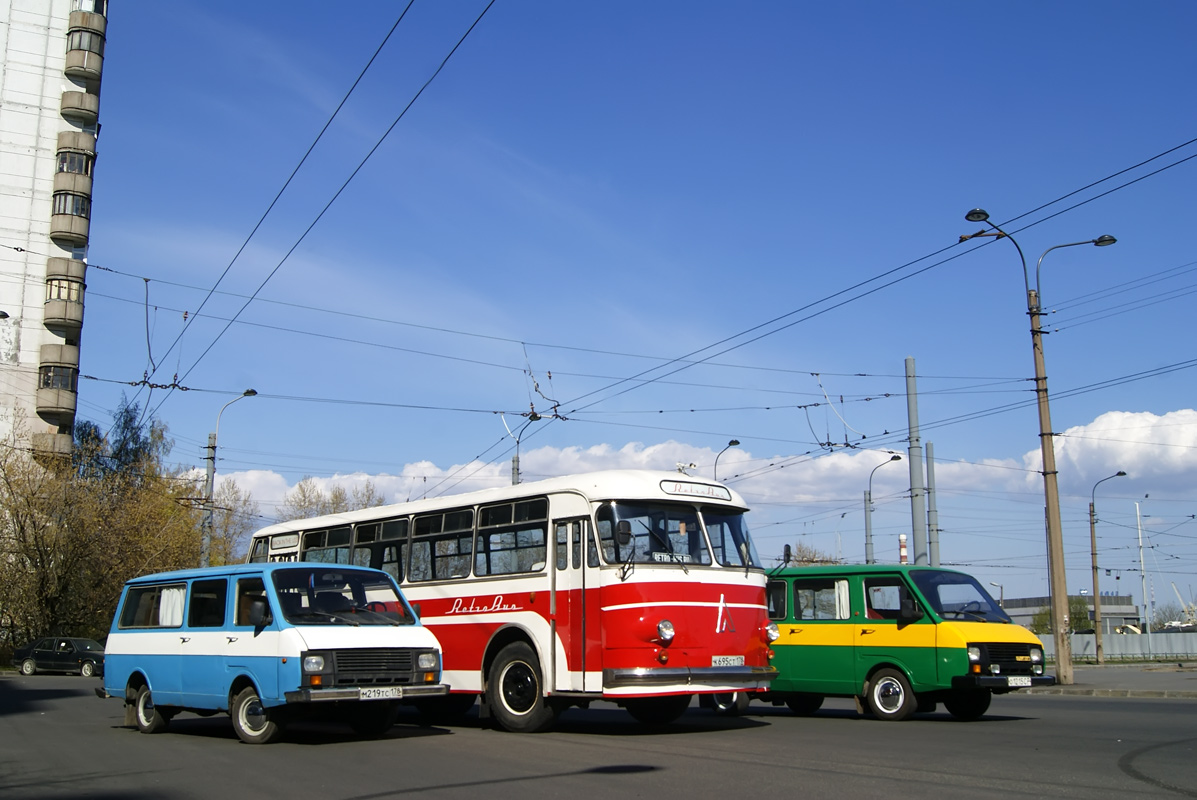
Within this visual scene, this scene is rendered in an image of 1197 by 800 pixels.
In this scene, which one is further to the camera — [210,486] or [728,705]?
[210,486]

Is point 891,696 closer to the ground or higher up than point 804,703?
higher up

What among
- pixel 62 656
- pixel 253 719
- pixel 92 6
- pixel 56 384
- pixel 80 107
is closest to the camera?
pixel 253 719

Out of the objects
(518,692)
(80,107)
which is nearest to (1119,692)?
(518,692)

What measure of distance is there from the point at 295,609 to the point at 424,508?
3827 mm

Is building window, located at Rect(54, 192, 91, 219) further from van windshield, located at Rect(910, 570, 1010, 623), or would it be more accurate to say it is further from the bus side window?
van windshield, located at Rect(910, 570, 1010, 623)

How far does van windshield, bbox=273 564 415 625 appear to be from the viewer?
12688mm

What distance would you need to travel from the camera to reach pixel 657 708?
47.6 ft

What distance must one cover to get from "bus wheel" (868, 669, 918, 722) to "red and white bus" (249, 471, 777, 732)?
260 cm

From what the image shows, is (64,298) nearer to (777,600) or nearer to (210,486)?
(210,486)

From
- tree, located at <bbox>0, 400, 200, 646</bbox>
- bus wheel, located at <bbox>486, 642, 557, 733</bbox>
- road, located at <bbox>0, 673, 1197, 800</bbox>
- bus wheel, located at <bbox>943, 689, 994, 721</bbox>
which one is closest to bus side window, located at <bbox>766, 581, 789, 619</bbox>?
road, located at <bbox>0, 673, 1197, 800</bbox>

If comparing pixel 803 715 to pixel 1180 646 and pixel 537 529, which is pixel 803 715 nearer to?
pixel 537 529

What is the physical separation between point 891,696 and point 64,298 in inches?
2200

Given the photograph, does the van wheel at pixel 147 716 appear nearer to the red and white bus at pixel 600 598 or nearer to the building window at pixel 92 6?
the red and white bus at pixel 600 598

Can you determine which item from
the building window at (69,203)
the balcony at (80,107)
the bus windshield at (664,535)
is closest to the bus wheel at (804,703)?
the bus windshield at (664,535)
